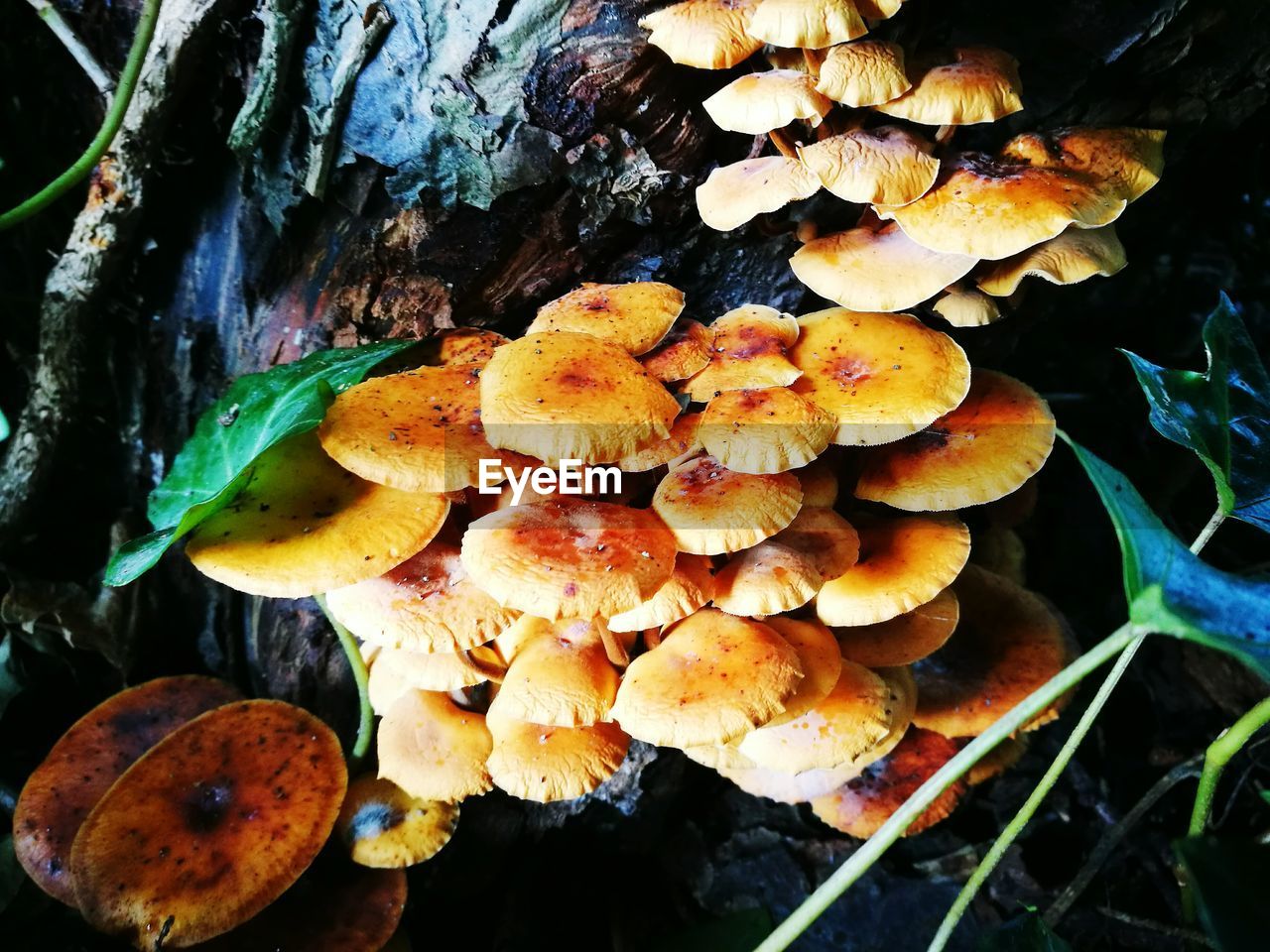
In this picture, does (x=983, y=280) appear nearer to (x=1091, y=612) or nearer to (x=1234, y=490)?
(x=1234, y=490)

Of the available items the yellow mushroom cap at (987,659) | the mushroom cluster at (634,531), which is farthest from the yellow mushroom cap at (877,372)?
the yellow mushroom cap at (987,659)

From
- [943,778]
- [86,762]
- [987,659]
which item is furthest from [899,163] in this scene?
[86,762]

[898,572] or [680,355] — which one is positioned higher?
[680,355]

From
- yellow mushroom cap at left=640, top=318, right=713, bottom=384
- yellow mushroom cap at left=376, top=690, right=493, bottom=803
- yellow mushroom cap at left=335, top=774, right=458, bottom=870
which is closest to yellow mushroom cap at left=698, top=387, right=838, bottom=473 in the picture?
yellow mushroom cap at left=640, top=318, right=713, bottom=384

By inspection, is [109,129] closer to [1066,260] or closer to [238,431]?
[238,431]

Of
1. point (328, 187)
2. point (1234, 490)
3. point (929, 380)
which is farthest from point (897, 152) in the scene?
point (328, 187)

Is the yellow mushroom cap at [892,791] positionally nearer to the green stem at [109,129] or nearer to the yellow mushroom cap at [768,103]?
the yellow mushroom cap at [768,103]
